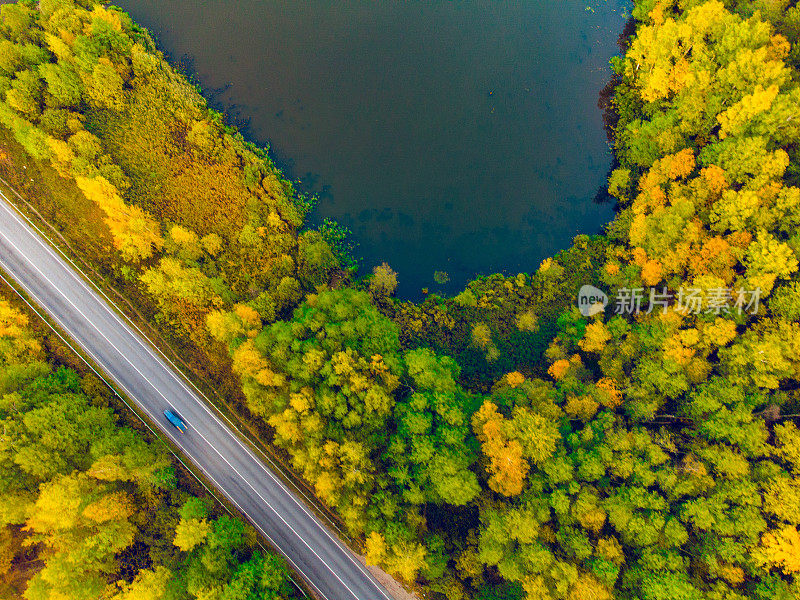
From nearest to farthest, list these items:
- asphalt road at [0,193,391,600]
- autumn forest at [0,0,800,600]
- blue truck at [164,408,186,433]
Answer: autumn forest at [0,0,800,600], asphalt road at [0,193,391,600], blue truck at [164,408,186,433]

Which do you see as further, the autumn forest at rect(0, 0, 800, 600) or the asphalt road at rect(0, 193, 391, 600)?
the asphalt road at rect(0, 193, 391, 600)

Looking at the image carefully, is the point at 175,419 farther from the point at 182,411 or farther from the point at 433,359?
Result: the point at 433,359

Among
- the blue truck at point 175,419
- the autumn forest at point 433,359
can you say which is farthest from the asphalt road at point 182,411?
the autumn forest at point 433,359

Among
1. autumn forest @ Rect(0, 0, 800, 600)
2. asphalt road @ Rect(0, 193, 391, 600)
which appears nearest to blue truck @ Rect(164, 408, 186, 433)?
asphalt road @ Rect(0, 193, 391, 600)

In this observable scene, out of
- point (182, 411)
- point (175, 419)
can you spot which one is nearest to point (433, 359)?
point (182, 411)

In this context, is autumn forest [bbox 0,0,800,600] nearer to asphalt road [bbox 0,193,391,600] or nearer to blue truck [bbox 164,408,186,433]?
asphalt road [bbox 0,193,391,600]

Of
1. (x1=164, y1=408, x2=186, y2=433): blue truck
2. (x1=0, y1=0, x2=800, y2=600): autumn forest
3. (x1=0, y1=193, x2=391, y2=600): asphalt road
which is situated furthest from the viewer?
(x1=164, y1=408, x2=186, y2=433): blue truck

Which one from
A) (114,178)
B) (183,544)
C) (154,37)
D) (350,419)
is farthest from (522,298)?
(154,37)
